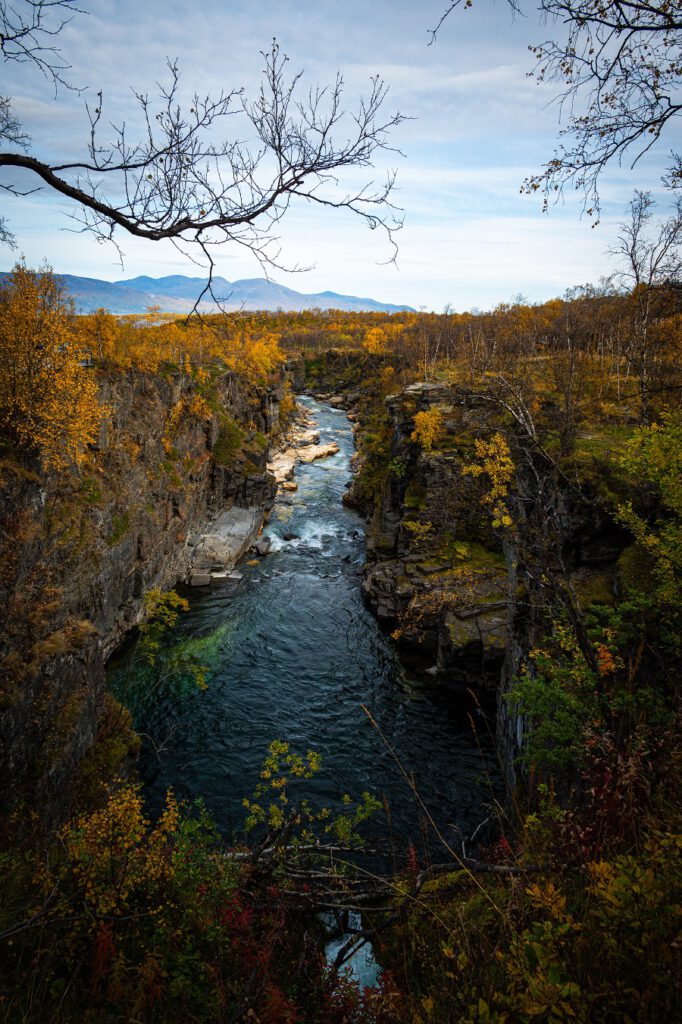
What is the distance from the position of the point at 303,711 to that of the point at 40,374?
14.3 m

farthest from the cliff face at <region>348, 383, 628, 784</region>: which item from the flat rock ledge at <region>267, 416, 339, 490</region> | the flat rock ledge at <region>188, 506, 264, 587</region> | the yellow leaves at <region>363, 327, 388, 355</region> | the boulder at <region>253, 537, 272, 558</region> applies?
the yellow leaves at <region>363, 327, 388, 355</region>

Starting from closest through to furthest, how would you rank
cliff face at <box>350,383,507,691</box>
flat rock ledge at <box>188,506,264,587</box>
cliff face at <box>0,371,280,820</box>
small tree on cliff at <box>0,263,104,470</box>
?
cliff face at <box>0,371,280,820</box> < small tree on cliff at <box>0,263,104,470</box> < cliff face at <box>350,383,507,691</box> < flat rock ledge at <box>188,506,264,587</box>

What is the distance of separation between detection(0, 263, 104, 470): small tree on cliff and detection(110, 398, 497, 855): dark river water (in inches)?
398

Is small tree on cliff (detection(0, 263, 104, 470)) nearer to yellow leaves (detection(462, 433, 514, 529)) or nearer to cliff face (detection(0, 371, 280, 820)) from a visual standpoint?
cliff face (detection(0, 371, 280, 820))

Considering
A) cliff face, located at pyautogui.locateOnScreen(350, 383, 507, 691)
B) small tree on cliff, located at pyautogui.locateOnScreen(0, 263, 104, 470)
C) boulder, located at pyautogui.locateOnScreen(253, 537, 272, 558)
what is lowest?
boulder, located at pyautogui.locateOnScreen(253, 537, 272, 558)

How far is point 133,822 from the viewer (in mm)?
7445

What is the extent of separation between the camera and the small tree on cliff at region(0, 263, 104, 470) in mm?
12789

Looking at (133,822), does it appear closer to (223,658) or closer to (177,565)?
(223,658)

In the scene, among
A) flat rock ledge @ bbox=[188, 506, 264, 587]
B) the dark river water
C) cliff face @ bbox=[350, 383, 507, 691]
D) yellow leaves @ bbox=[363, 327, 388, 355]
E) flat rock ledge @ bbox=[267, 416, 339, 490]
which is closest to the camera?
the dark river water

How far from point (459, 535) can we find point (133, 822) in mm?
19874

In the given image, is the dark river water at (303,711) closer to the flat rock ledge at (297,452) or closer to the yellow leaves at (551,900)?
the yellow leaves at (551,900)

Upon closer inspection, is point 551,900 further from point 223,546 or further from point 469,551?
point 223,546

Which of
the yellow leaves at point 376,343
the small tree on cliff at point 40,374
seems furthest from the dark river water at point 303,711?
the yellow leaves at point 376,343

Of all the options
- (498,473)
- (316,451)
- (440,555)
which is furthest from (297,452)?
(498,473)
